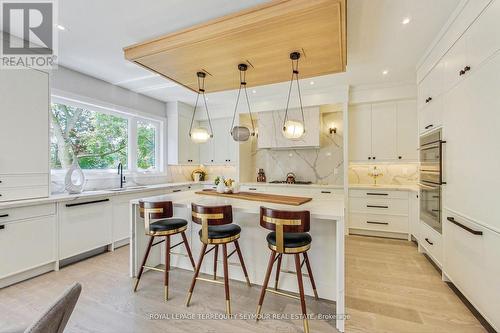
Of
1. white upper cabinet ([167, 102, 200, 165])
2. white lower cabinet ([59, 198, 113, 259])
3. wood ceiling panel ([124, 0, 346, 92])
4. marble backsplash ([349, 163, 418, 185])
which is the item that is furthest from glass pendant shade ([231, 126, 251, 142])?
marble backsplash ([349, 163, 418, 185])

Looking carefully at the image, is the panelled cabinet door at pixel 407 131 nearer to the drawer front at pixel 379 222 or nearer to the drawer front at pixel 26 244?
the drawer front at pixel 379 222

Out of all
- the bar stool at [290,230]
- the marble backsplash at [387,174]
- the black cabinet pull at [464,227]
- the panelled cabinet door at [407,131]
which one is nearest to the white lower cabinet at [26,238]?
the bar stool at [290,230]

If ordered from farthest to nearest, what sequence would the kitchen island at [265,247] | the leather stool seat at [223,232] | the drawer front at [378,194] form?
the drawer front at [378,194], the leather stool seat at [223,232], the kitchen island at [265,247]

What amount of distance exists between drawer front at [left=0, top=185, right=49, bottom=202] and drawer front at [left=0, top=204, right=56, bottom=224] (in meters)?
0.15

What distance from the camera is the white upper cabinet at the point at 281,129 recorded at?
4.45 metres

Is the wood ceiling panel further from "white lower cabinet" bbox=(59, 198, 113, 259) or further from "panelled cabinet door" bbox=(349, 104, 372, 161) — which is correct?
"white lower cabinet" bbox=(59, 198, 113, 259)

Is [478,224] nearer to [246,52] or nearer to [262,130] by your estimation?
[246,52]

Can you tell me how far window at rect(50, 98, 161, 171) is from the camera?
339 centimetres

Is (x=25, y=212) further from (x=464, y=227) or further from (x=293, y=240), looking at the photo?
(x=464, y=227)

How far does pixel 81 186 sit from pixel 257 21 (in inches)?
125

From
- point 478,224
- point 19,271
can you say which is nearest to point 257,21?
point 478,224

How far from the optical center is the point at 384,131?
164 inches

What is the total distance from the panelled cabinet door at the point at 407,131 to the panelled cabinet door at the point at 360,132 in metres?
0.46

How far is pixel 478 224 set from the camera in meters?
1.88
